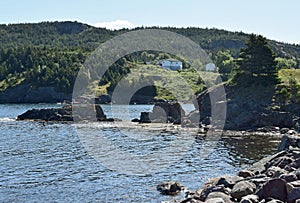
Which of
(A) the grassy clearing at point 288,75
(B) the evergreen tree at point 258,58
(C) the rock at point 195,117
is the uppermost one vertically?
(B) the evergreen tree at point 258,58

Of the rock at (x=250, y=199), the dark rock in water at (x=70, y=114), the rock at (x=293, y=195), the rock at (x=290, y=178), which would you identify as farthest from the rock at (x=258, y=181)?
the dark rock in water at (x=70, y=114)

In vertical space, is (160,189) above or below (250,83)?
below

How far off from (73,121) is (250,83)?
131 feet

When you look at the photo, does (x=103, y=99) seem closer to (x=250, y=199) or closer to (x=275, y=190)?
(x=275, y=190)

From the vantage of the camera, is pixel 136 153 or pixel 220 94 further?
pixel 220 94

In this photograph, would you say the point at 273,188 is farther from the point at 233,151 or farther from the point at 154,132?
the point at 154,132

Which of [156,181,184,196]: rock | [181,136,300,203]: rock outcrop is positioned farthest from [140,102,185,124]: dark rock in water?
[181,136,300,203]: rock outcrop

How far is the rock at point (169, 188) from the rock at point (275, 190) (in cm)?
1032

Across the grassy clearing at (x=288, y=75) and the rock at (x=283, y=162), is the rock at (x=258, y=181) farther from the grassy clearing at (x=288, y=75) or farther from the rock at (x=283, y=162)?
the grassy clearing at (x=288, y=75)

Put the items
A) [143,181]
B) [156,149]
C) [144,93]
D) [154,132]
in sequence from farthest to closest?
[144,93]
[154,132]
[156,149]
[143,181]

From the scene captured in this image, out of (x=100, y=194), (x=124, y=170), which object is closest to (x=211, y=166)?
(x=124, y=170)

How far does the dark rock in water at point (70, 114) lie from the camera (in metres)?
106

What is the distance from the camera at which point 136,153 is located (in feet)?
182

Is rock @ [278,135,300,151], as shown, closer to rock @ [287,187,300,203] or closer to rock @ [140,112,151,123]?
rock @ [287,187,300,203]
